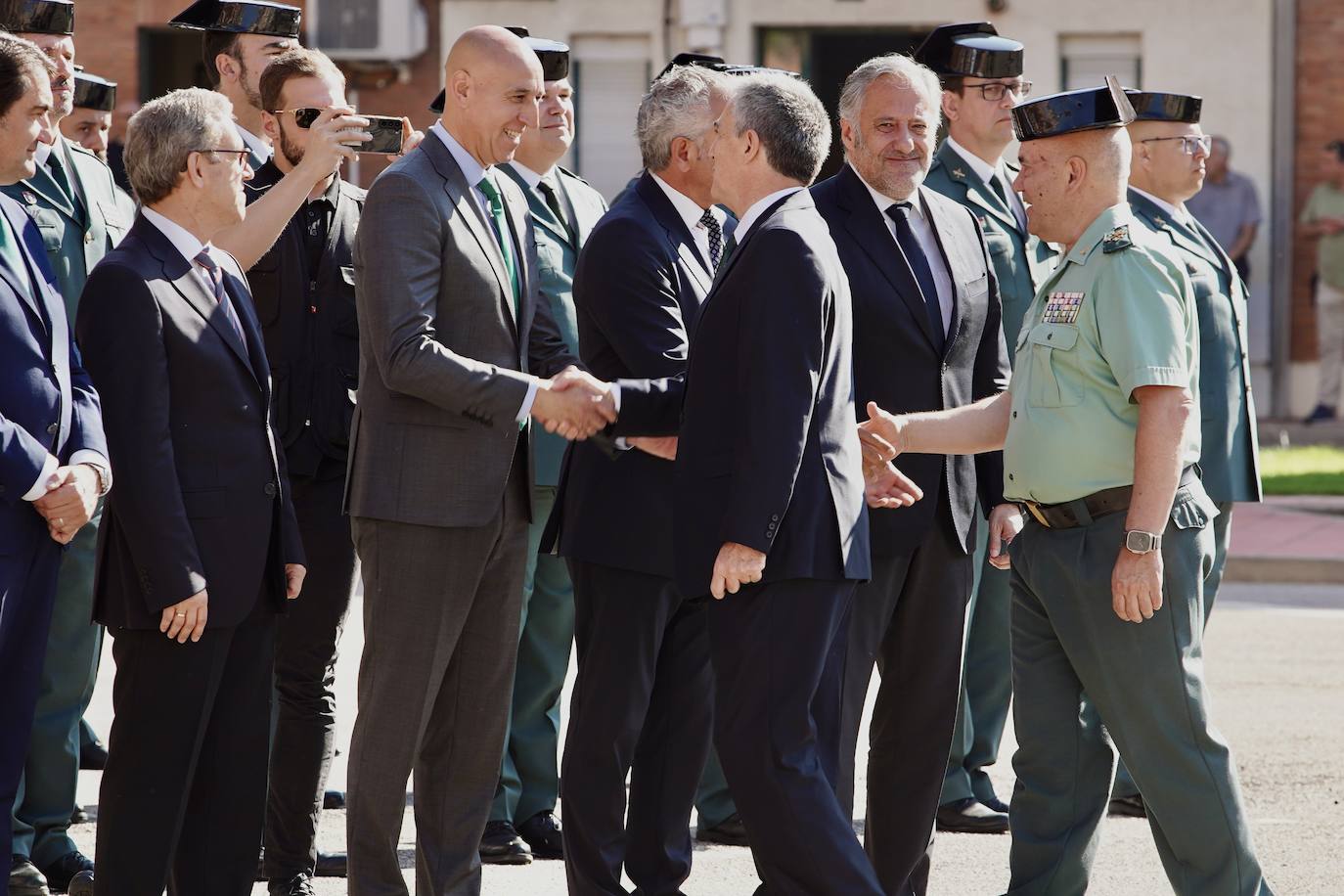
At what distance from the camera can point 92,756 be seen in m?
6.62

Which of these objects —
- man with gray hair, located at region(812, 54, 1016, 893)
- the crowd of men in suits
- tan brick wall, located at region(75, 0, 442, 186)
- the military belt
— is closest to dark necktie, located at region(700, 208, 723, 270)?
the crowd of men in suits

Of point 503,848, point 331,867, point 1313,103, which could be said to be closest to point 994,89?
point 503,848

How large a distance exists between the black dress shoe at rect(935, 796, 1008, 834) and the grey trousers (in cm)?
181

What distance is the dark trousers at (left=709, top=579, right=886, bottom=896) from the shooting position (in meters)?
4.22

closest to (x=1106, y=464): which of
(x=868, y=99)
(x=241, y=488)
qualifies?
(x=868, y=99)

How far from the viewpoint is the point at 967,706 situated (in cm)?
617

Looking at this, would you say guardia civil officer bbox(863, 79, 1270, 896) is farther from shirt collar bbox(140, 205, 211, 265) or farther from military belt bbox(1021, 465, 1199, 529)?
shirt collar bbox(140, 205, 211, 265)

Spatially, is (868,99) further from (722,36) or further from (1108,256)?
(722,36)

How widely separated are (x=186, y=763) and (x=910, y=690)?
1.80 m

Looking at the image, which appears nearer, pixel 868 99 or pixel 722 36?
pixel 868 99

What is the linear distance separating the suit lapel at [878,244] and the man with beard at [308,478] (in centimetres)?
134

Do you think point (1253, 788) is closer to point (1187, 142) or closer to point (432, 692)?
point (1187, 142)

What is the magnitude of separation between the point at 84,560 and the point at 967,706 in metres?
2.72

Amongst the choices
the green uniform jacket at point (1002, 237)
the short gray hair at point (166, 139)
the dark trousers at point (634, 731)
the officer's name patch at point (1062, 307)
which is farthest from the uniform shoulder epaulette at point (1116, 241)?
the short gray hair at point (166, 139)
